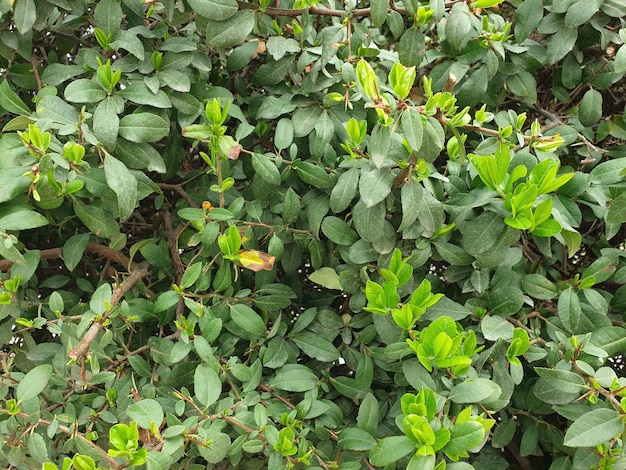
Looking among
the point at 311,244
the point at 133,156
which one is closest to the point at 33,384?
the point at 133,156

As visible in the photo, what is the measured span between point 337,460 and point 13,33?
3.05 feet

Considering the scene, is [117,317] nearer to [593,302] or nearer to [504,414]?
[504,414]

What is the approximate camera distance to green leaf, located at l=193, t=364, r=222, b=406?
85cm

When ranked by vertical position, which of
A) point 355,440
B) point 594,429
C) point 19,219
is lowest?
point 355,440

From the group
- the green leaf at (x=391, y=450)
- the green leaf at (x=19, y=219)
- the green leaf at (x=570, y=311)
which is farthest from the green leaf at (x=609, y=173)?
the green leaf at (x=19, y=219)

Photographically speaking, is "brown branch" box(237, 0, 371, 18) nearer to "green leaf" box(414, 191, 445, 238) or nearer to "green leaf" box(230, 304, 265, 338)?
"green leaf" box(414, 191, 445, 238)

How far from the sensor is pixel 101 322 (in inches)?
35.1

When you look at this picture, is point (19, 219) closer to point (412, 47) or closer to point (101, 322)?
point (101, 322)

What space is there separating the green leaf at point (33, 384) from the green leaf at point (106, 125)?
0.37 metres

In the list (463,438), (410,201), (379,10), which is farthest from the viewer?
(379,10)

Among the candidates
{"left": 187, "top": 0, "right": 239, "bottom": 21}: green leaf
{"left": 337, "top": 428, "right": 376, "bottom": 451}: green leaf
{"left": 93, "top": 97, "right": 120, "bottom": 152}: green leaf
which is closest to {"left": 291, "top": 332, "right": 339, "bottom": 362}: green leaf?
{"left": 337, "top": 428, "right": 376, "bottom": 451}: green leaf

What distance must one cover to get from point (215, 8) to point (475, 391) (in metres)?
0.72

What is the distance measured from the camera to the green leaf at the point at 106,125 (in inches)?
35.0

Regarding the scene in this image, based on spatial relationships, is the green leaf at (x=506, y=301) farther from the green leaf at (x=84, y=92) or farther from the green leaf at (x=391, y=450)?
the green leaf at (x=84, y=92)
